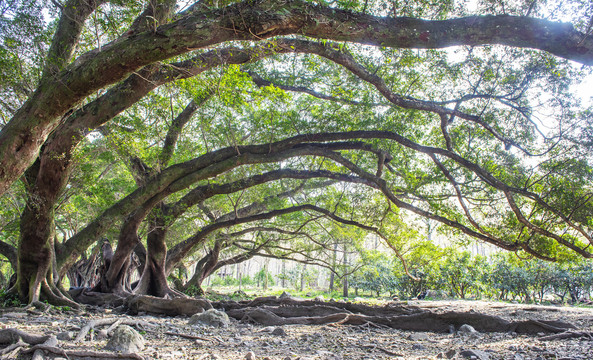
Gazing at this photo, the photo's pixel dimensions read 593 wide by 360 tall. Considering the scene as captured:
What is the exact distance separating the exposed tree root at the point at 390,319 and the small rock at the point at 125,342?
2918 millimetres

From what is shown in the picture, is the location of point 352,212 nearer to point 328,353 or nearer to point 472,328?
point 472,328

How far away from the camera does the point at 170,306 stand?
6680mm

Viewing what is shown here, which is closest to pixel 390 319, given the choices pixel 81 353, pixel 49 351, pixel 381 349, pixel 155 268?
pixel 381 349

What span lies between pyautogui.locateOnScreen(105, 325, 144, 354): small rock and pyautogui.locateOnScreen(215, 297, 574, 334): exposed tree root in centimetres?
292

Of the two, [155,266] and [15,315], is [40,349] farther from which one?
[155,266]

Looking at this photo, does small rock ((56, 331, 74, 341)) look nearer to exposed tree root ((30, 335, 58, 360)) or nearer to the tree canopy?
exposed tree root ((30, 335, 58, 360))

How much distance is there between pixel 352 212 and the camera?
8562 millimetres

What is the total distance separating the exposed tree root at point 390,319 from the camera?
4.72m

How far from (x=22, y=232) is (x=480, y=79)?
858cm

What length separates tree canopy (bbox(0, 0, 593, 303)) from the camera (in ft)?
11.3

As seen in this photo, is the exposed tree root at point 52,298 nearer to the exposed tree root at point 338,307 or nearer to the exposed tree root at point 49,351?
the exposed tree root at point 338,307

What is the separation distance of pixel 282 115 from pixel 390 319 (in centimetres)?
448

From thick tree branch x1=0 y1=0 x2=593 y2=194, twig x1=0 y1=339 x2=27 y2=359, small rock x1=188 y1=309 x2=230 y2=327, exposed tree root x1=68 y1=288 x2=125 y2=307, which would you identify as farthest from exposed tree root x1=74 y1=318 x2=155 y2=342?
exposed tree root x1=68 y1=288 x2=125 y2=307

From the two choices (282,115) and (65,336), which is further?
(282,115)
